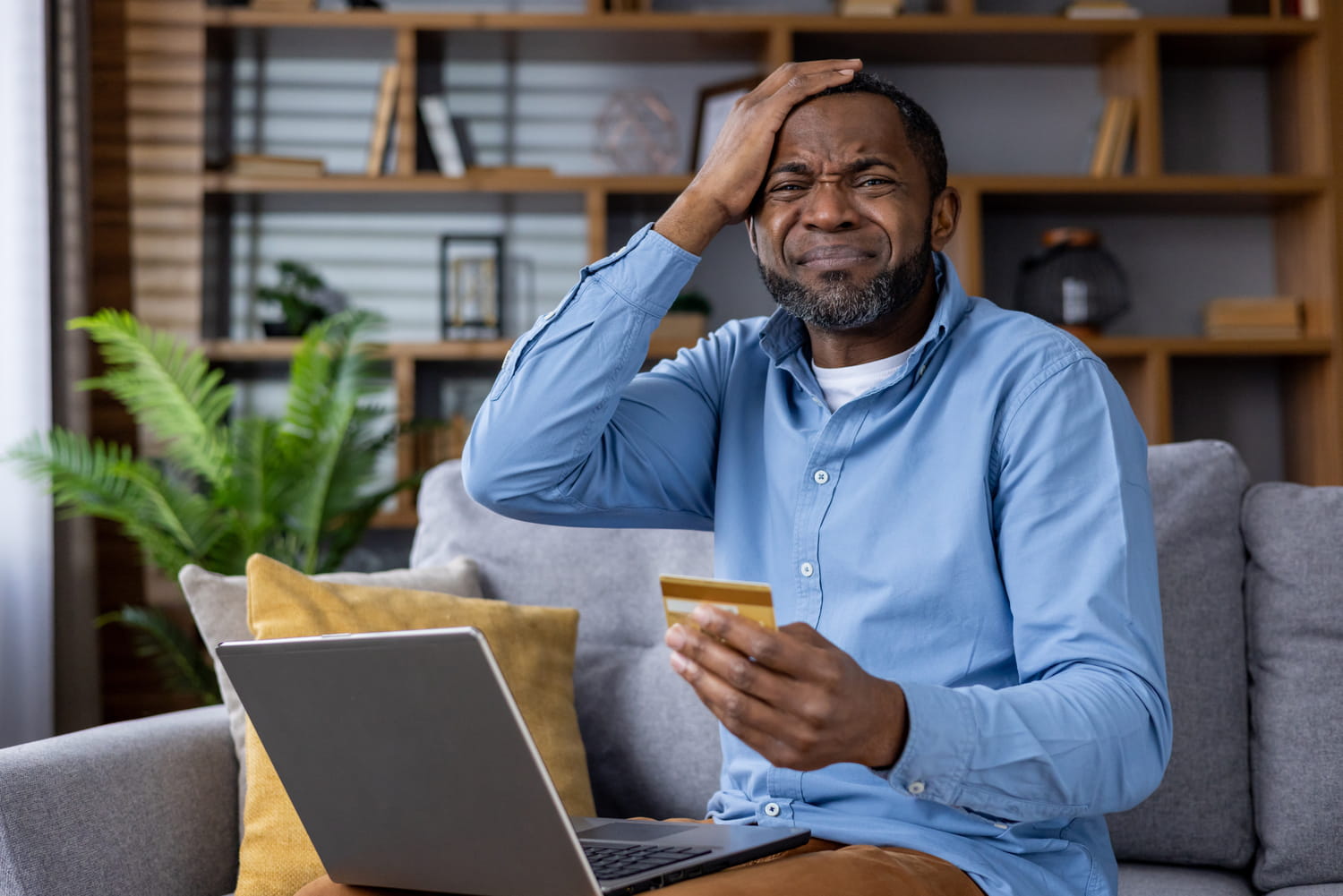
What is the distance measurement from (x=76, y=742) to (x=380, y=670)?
72 cm

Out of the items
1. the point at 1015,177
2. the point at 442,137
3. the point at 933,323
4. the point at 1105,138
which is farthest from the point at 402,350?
the point at 933,323

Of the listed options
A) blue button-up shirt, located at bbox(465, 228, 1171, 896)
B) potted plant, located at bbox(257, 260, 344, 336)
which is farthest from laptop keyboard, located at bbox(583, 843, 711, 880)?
potted plant, located at bbox(257, 260, 344, 336)

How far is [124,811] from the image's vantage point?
1401 mm

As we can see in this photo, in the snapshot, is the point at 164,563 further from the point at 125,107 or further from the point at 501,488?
the point at 501,488

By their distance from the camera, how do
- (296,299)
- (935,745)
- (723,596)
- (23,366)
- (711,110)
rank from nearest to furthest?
1. (723,596)
2. (935,745)
3. (23,366)
4. (296,299)
5. (711,110)

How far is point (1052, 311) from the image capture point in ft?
11.4

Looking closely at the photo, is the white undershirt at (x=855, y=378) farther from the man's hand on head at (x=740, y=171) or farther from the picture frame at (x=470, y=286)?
the picture frame at (x=470, y=286)

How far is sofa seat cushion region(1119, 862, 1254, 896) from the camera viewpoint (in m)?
1.50

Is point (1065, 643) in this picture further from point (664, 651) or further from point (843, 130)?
point (664, 651)

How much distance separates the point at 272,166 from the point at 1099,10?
2312 mm

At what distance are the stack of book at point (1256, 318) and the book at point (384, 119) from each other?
2.33 m

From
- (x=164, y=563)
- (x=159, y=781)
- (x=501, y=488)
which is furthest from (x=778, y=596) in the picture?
(x=164, y=563)

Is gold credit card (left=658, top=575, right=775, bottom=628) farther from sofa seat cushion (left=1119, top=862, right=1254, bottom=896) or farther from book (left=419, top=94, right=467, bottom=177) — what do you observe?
book (left=419, top=94, right=467, bottom=177)

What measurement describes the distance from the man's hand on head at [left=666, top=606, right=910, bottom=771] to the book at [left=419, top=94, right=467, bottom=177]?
292cm
